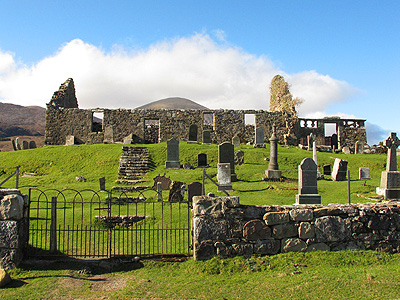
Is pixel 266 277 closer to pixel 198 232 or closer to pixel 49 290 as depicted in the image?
pixel 198 232

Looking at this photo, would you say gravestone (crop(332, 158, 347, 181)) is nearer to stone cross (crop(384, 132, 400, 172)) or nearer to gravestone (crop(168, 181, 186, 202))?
stone cross (crop(384, 132, 400, 172))

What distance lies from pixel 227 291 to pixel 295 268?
1.54 metres

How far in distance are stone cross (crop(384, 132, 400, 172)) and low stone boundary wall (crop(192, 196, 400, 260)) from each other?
623cm

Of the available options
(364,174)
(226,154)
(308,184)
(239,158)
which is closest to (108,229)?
(308,184)

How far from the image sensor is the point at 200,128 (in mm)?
31578

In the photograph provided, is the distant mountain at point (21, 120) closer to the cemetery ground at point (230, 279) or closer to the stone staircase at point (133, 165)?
the stone staircase at point (133, 165)

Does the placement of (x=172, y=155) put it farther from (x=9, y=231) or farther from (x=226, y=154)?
(x=9, y=231)

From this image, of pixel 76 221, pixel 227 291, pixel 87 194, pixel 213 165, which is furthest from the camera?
pixel 213 165

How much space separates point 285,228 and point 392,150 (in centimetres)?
825

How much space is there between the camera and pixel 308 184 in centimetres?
1094

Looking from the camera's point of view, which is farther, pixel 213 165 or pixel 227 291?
pixel 213 165

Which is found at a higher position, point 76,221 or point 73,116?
point 73,116

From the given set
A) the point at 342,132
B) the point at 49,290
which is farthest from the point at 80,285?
the point at 342,132

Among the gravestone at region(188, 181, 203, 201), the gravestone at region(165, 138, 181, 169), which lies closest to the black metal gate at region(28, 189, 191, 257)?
the gravestone at region(188, 181, 203, 201)
